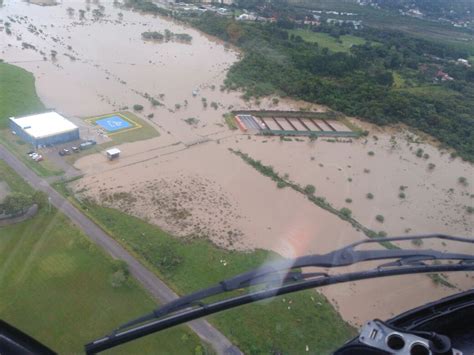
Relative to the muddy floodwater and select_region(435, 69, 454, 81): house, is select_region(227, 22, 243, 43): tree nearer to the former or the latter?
the muddy floodwater

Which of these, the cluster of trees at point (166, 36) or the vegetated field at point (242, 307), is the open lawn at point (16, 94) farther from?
the cluster of trees at point (166, 36)

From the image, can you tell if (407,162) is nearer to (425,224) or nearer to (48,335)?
(425,224)

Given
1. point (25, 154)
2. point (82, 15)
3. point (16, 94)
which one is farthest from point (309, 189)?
point (82, 15)

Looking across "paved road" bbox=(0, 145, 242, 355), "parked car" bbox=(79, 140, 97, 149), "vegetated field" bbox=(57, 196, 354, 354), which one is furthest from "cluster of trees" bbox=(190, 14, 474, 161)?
"vegetated field" bbox=(57, 196, 354, 354)

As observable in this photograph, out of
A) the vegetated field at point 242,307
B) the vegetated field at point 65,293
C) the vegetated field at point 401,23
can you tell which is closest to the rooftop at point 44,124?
the vegetated field at point 242,307

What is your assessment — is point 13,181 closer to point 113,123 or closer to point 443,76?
point 113,123

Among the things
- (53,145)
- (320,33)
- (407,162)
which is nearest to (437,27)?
(320,33)

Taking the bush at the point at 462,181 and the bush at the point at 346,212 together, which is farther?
the bush at the point at 462,181
